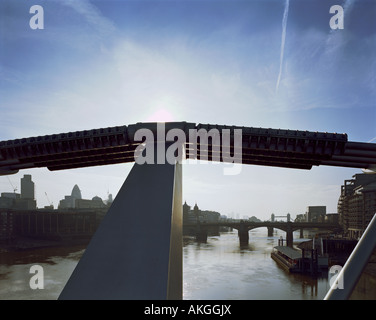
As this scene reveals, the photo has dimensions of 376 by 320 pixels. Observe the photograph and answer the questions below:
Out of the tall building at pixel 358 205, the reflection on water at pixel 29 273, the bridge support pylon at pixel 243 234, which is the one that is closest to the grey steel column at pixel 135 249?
the reflection on water at pixel 29 273

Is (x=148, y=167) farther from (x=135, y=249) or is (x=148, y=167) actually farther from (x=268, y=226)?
(x=268, y=226)

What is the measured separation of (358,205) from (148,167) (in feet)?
344

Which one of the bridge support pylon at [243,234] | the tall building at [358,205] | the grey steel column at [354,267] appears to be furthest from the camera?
the bridge support pylon at [243,234]

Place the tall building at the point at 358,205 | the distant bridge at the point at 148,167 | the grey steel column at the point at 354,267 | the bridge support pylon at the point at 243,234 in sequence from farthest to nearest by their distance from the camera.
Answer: the bridge support pylon at the point at 243,234, the tall building at the point at 358,205, the grey steel column at the point at 354,267, the distant bridge at the point at 148,167

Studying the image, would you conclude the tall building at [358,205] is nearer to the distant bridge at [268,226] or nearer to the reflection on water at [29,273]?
the distant bridge at [268,226]

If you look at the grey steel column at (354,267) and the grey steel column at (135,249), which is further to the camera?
the grey steel column at (354,267)

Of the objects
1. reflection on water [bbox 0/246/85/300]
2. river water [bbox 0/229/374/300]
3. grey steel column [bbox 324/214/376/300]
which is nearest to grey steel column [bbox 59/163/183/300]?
grey steel column [bbox 324/214/376/300]

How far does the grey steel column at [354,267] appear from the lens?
9.10m

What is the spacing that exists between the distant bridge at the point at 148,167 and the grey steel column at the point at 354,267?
511 cm

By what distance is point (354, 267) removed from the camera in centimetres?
991

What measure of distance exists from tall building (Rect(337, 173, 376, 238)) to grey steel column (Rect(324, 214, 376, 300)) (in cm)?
8853

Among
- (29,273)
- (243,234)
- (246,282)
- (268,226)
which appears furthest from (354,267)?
(243,234)

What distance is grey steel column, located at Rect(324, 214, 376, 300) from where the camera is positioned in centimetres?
910
